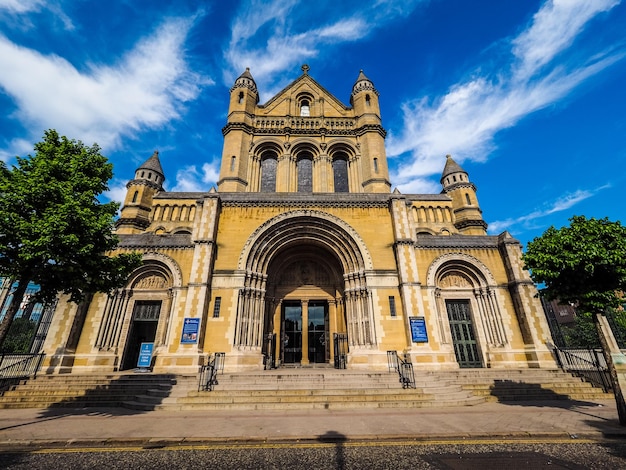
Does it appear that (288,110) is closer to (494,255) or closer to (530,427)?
(494,255)

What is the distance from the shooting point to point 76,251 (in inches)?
310

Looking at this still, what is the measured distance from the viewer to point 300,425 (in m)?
7.11

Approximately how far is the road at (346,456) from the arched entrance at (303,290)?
8817 millimetres

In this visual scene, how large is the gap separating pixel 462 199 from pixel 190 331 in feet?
80.2

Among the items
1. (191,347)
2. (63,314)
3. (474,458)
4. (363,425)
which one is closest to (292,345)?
(191,347)

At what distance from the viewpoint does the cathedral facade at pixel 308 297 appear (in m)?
13.9

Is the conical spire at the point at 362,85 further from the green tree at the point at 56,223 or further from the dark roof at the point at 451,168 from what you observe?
the green tree at the point at 56,223

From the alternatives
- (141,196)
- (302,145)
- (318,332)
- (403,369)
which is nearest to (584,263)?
(403,369)

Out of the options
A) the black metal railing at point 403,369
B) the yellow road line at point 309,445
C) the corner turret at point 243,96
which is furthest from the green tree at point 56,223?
the corner turret at point 243,96

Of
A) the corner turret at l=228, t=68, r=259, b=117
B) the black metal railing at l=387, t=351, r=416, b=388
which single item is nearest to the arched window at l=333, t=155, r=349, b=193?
the corner turret at l=228, t=68, r=259, b=117

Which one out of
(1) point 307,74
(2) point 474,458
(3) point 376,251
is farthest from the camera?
(1) point 307,74

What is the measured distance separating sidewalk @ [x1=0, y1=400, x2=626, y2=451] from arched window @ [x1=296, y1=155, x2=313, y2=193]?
18.0 meters

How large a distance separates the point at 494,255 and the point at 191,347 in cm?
1772

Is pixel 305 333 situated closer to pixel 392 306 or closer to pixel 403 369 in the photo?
pixel 392 306
